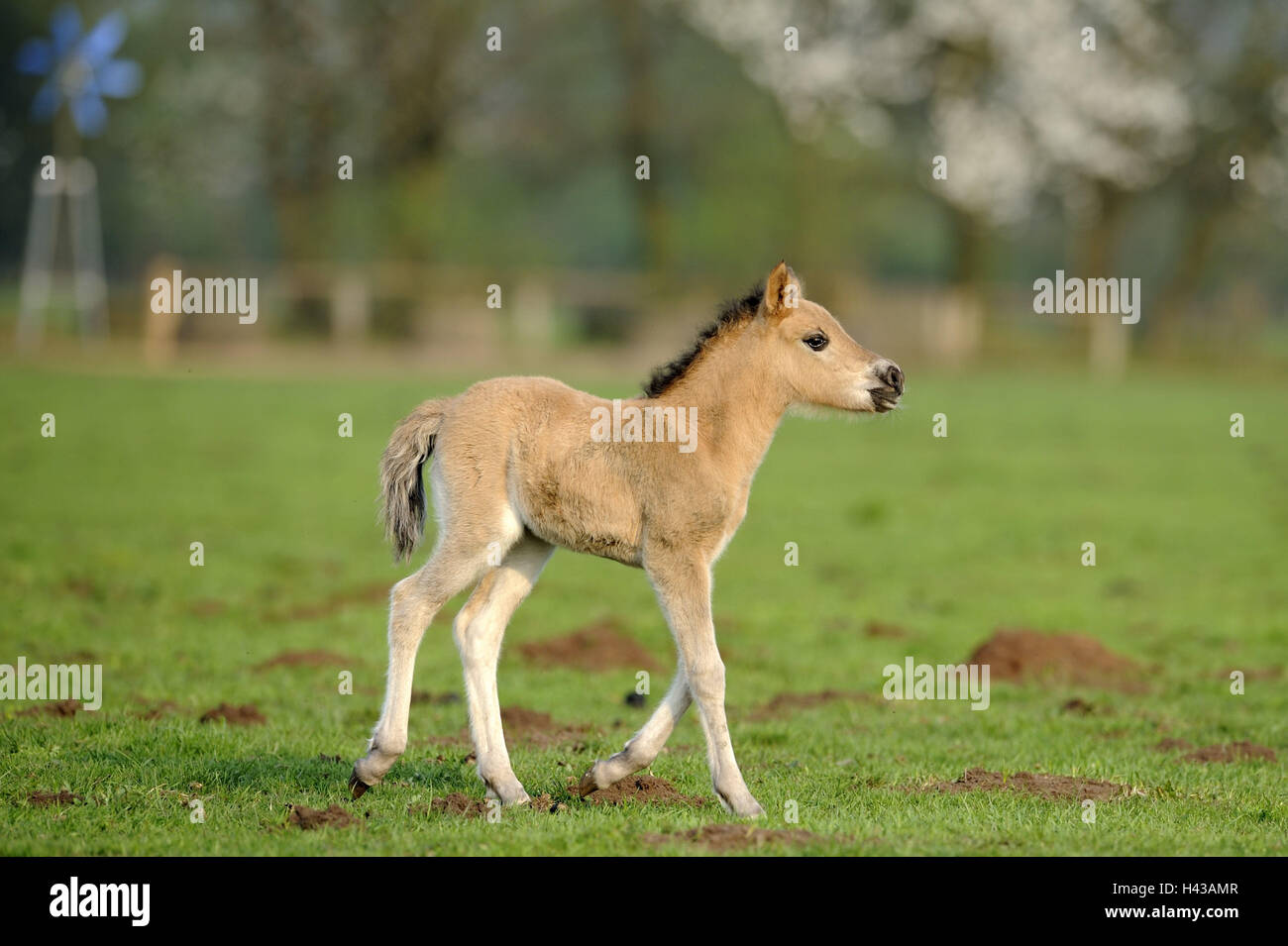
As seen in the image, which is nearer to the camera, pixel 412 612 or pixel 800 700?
pixel 412 612

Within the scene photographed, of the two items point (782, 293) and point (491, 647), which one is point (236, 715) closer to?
point (491, 647)

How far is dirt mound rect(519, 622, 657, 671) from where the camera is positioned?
13320 millimetres

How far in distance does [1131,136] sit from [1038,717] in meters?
48.0

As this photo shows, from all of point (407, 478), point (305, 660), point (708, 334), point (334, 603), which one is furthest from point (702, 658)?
point (334, 603)

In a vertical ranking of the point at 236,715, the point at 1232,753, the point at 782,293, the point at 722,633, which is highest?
the point at 782,293

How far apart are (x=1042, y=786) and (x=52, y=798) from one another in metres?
5.37

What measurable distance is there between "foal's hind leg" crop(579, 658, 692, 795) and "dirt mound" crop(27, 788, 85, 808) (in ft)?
8.79

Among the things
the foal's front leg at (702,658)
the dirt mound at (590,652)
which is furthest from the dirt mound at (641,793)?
the dirt mound at (590,652)

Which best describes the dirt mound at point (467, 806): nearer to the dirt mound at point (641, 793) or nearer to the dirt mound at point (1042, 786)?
the dirt mound at point (641, 793)

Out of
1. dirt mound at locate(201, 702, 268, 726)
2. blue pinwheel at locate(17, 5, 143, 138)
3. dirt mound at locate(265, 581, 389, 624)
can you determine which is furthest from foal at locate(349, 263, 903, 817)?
blue pinwheel at locate(17, 5, 143, 138)

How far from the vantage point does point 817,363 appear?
814 cm

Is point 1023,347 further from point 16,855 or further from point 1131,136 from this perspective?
point 16,855

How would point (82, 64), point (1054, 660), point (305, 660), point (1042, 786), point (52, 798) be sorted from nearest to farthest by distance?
point (52, 798), point (1042, 786), point (305, 660), point (1054, 660), point (82, 64)
